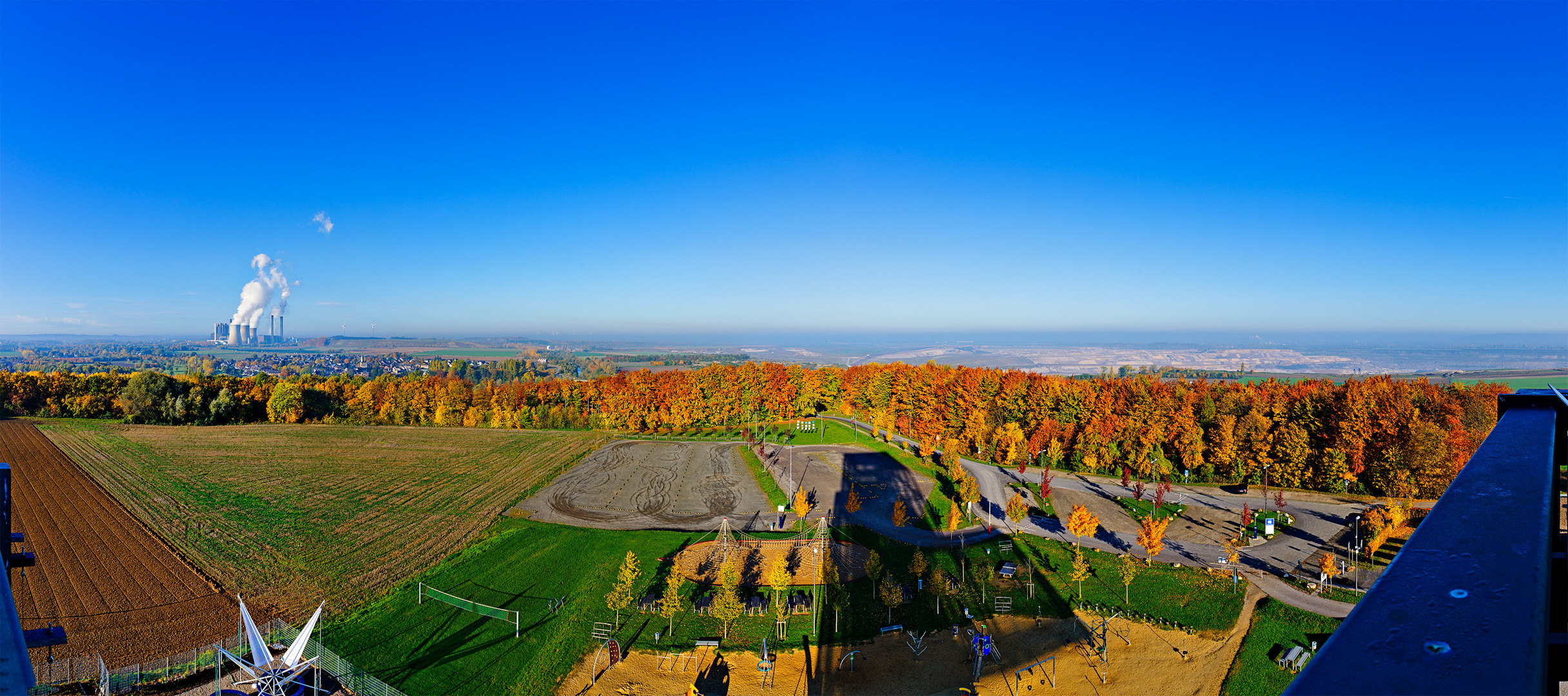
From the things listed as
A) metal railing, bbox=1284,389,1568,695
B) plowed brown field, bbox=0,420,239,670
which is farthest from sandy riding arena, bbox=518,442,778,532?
metal railing, bbox=1284,389,1568,695

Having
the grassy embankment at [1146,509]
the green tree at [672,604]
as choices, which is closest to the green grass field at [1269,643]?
the grassy embankment at [1146,509]

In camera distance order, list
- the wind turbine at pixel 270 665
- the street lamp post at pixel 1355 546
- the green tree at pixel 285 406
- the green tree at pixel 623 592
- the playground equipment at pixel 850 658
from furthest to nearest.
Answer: the green tree at pixel 285 406
the street lamp post at pixel 1355 546
the green tree at pixel 623 592
the playground equipment at pixel 850 658
the wind turbine at pixel 270 665

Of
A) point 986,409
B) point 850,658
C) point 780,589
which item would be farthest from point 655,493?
point 986,409

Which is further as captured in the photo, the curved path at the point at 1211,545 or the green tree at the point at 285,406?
the green tree at the point at 285,406

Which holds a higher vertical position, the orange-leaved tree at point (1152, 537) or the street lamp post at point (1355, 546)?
the orange-leaved tree at point (1152, 537)

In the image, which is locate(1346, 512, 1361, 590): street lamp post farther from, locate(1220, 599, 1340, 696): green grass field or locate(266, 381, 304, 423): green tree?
locate(266, 381, 304, 423): green tree

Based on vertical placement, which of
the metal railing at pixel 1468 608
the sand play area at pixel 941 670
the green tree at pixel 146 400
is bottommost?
the sand play area at pixel 941 670

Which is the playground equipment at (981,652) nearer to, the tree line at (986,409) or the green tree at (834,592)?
the green tree at (834,592)
